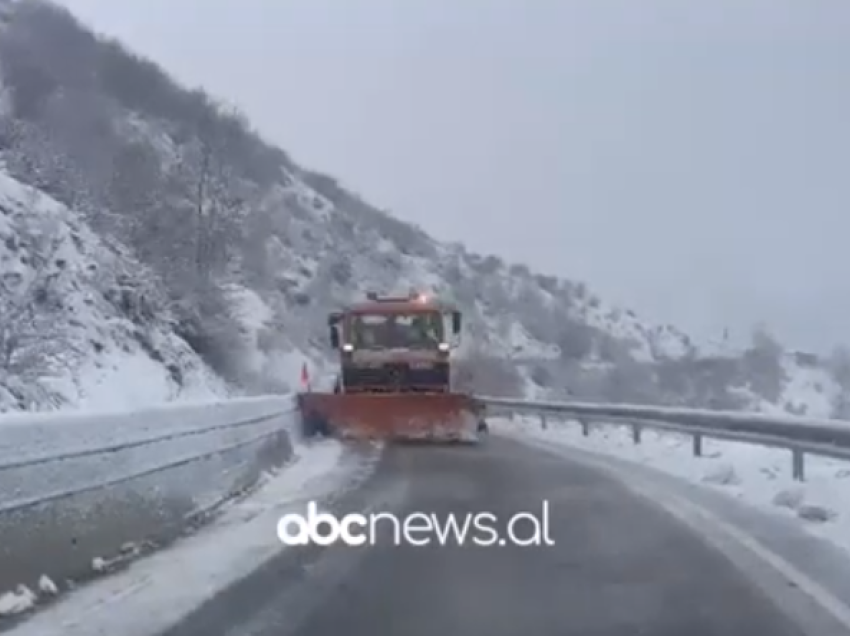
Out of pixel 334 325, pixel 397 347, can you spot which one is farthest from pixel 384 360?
pixel 334 325

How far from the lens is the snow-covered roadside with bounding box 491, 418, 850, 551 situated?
13.9 m

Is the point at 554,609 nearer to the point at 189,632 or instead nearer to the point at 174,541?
the point at 189,632

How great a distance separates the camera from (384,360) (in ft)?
101

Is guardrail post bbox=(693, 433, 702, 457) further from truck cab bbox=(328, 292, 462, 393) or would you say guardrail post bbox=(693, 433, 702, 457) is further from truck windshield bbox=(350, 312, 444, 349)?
truck windshield bbox=(350, 312, 444, 349)

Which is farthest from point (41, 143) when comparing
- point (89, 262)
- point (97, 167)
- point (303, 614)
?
point (303, 614)

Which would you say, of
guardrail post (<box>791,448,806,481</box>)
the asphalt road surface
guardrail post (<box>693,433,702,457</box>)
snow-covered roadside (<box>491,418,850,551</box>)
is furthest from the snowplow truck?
the asphalt road surface

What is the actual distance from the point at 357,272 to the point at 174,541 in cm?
5573

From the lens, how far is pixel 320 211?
269 feet

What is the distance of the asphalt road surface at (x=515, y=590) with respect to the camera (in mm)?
8016

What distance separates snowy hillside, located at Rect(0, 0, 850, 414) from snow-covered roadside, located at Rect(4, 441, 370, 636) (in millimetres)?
12144

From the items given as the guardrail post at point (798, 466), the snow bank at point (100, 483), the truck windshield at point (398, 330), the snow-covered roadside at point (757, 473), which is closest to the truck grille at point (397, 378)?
the truck windshield at point (398, 330)

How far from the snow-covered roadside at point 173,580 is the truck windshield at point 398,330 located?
15075 millimetres

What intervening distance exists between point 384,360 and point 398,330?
650 mm

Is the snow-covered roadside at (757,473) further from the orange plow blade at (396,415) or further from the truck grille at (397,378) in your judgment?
the truck grille at (397,378)
